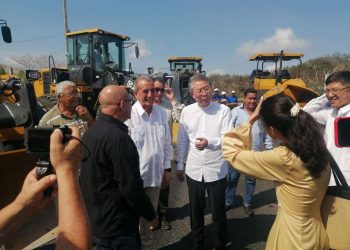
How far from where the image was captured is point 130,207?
2.39 m

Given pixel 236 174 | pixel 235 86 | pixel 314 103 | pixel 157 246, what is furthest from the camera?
pixel 235 86

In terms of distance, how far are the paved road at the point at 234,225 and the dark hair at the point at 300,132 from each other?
7.05ft

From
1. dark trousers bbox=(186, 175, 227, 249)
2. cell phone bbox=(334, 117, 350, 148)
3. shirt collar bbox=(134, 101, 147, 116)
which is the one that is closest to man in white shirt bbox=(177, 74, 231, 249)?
dark trousers bbox=(186, 175, 227, 249)

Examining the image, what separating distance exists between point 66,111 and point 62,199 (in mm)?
2933

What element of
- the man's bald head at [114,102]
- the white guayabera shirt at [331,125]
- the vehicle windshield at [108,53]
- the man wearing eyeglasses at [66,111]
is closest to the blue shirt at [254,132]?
the white guayabera shirt at [331,125]

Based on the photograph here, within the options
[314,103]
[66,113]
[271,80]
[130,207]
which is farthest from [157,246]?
[271,80]

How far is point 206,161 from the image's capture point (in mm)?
3369

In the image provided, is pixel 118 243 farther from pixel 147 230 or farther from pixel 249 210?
pixel 249 210

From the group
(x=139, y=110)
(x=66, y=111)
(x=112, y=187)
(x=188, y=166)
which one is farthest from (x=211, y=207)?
(x=66, y=111)

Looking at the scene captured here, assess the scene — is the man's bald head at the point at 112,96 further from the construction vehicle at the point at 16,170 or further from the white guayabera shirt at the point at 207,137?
the white guayabera shirt at the point at 207,137

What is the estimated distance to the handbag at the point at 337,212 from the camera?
6.39 ft

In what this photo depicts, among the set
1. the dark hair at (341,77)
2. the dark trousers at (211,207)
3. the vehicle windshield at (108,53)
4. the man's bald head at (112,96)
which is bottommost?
the dark trousers at (211,207)

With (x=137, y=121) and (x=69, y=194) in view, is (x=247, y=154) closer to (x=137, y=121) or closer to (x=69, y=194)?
(x=69, y=194)

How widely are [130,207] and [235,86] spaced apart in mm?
36601
